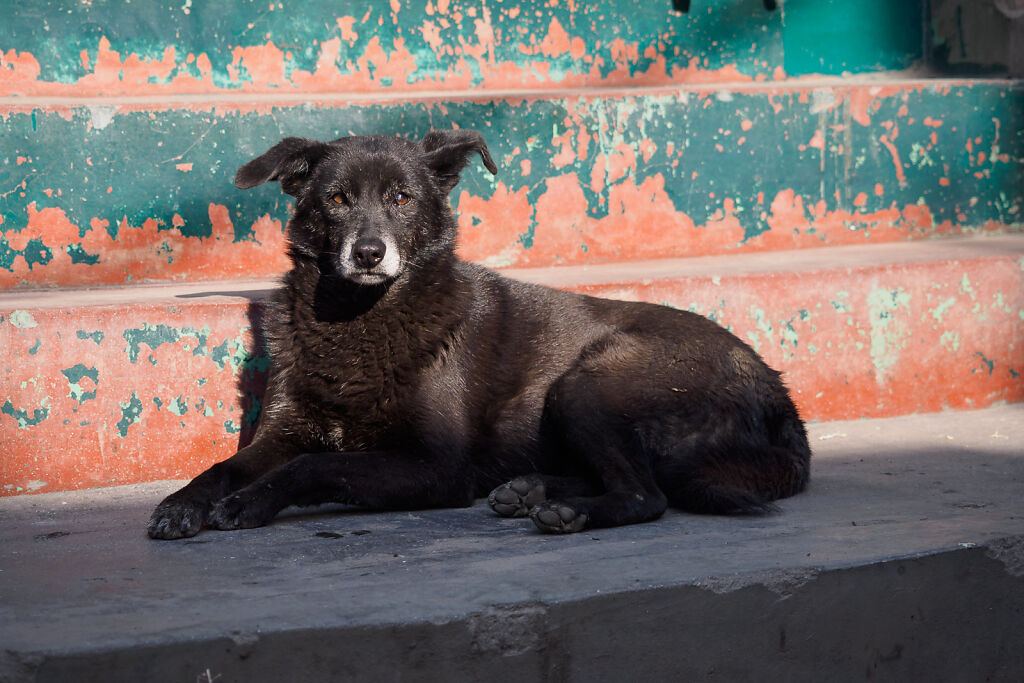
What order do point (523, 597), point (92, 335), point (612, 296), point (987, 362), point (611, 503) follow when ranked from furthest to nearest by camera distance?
1. point (987, 362)
2. point (612, 296)
3. point (92, 335)
4. point (611, 503)
5. point (523, 597)

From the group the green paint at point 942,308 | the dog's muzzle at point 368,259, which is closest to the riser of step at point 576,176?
the green paint at point 942,308

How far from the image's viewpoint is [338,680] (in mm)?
2062

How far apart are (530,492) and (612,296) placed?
115cm

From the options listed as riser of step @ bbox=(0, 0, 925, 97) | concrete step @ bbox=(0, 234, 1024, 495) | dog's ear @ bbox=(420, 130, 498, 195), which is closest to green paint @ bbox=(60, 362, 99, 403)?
concrete step @ bbox=(0, 234, 1024, 495)

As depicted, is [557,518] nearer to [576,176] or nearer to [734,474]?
[734,474]

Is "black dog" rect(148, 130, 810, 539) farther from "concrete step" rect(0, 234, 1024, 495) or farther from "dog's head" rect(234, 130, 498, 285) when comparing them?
"concrete step" rect(0, 234, 1024, 495)

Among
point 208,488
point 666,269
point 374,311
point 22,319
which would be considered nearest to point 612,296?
point 666,269

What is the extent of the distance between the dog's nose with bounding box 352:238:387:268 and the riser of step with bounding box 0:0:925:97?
2.03m

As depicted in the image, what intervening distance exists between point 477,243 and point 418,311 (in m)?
1.17

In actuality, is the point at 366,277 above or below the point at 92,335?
above

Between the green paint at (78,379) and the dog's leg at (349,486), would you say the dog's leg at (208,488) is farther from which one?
the green paint at (78,379)

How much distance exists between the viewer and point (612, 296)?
4000 millimetres

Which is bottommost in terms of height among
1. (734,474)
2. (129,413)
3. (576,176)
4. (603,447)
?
(734,474)

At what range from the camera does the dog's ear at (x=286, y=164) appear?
10.9 feet
